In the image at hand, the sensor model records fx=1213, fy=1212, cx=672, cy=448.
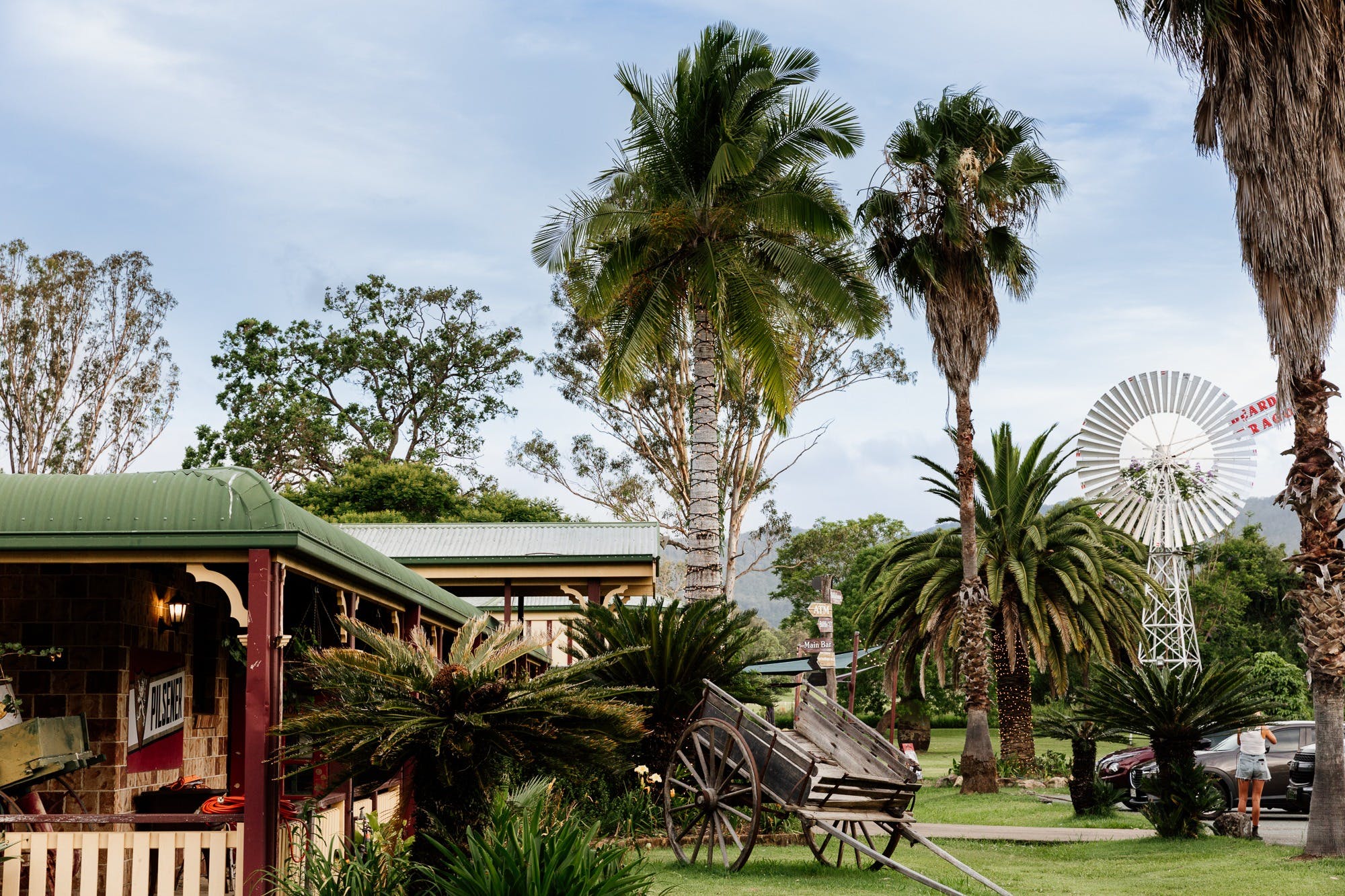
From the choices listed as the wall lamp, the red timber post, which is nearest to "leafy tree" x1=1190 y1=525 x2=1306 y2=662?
the wall lamp

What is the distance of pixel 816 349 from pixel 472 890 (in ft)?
99.0

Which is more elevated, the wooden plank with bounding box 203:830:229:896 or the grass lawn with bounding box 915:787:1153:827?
the wooden plank with bounding box 203:830:229:896

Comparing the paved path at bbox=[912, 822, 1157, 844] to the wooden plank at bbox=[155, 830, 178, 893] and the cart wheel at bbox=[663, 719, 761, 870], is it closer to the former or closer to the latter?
the cart wheel at bbox=[663, 719, 761, 870]

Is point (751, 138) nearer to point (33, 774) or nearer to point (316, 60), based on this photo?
point (316, 60)

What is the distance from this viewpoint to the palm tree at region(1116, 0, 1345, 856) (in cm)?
1238

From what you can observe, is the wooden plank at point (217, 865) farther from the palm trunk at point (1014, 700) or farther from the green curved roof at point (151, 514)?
the palm trunk at point (1014, 700)

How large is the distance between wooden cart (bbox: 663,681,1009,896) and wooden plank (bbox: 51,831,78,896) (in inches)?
A: 219

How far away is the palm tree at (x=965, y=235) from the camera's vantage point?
22375 millimetres

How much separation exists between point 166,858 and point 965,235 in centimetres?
1812

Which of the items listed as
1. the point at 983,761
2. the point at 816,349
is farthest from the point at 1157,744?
the point at 816,349

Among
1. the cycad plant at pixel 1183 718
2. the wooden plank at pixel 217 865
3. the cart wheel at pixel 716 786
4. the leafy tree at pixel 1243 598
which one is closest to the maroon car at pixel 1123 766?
the cycad plant at pixel 1183 718

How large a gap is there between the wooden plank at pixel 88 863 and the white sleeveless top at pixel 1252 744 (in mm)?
12776

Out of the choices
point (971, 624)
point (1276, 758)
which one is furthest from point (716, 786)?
point (971, 624)

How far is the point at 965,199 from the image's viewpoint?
2247 centimetres
